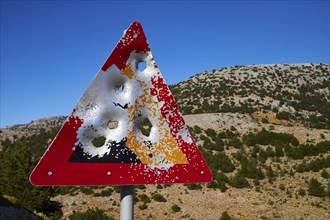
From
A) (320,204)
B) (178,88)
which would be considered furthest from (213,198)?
(178,88)

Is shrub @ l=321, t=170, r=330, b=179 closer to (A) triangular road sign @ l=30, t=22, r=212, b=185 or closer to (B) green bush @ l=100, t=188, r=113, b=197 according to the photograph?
(B) green bush @ l=100, t=188, r=113, b=197

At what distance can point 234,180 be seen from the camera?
22.5 m

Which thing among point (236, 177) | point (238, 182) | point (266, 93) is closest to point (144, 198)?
point (238, 182)

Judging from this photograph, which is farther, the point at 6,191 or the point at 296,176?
the point at 296,176

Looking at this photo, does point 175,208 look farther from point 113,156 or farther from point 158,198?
point 113,156

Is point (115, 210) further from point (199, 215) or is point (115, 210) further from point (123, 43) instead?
point (123, 43)

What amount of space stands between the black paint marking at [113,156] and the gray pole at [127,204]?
218mm

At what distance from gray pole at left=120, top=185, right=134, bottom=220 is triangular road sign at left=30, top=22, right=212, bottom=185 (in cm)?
8

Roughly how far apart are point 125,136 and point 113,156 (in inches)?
7.3

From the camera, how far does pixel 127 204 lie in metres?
2.17

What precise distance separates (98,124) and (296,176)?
23936 millimetres

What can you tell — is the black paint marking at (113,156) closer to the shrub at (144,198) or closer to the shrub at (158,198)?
the shrub at (144,198)

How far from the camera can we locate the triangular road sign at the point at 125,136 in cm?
215

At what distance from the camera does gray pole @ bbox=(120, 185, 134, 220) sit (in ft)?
7.02
